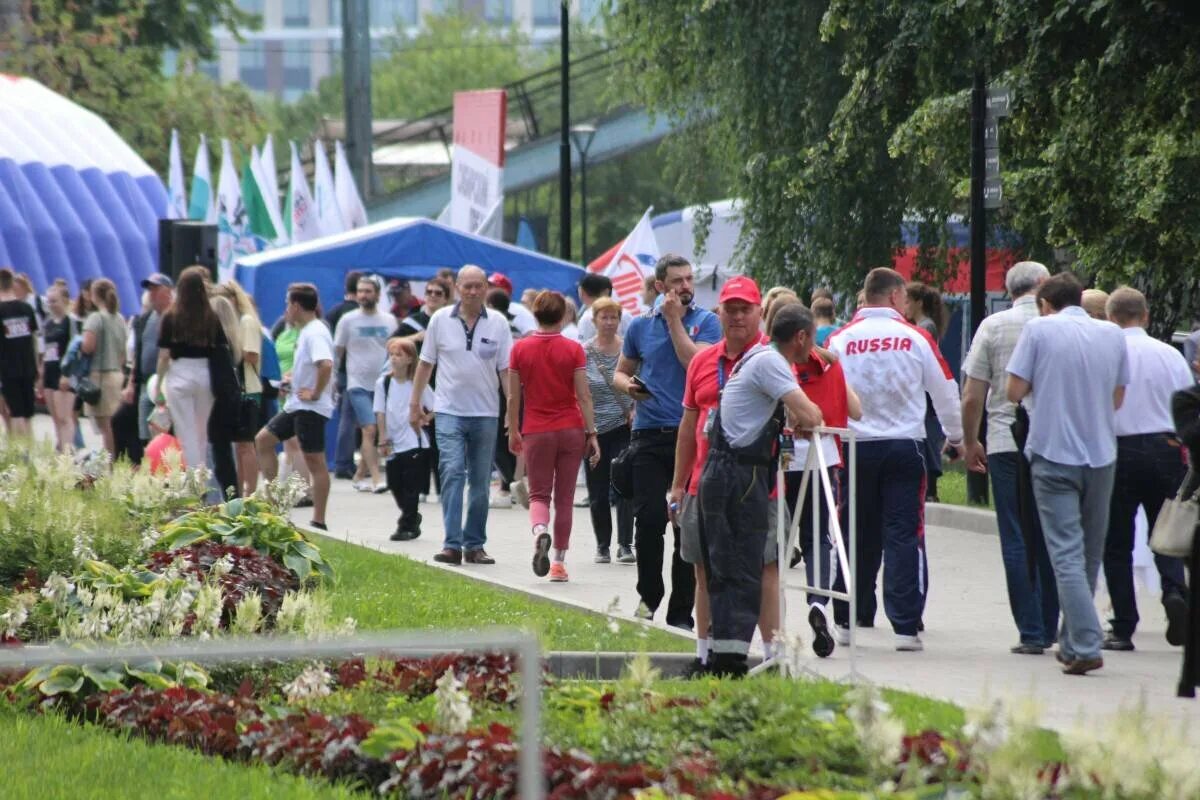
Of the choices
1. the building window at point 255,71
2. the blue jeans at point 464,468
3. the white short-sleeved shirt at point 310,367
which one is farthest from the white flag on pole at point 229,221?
the building window at point 255,71

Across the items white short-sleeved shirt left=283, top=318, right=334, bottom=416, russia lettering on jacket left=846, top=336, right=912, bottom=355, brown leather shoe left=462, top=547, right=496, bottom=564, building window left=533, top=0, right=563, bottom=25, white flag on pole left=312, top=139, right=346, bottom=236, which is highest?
building window left=533, top=0, right=563, bottom=25

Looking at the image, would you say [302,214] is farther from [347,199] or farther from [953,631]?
[953,631]

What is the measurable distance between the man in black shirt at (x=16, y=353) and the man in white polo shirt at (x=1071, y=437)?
15404mm

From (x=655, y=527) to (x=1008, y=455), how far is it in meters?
1.84

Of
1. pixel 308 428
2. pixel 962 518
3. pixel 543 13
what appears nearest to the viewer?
pixel 308 428

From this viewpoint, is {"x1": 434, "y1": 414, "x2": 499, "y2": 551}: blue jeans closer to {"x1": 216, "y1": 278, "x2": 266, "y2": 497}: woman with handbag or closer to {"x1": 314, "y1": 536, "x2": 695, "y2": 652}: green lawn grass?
{"x1": 314, "y1": 536, "x2": 695, "y2": 652}: green lawn grass

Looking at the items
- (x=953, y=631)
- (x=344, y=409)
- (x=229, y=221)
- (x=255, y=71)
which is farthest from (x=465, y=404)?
(x=255, y=71)

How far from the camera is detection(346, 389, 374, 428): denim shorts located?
19.3m

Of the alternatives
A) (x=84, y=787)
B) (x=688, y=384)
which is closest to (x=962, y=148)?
(x=688, y=384)

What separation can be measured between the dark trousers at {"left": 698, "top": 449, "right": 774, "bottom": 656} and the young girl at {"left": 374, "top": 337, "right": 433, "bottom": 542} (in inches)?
267

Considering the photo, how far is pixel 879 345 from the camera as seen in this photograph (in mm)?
10898

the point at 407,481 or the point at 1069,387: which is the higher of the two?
the point at 1069,387

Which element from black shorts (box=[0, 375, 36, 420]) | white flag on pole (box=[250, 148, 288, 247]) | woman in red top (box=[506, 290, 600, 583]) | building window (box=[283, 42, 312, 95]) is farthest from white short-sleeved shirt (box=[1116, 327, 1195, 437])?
building window (box=[283, 42, 312, 95])

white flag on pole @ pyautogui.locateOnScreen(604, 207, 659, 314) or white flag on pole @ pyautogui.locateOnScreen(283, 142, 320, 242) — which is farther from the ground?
white flag on pole @ pyautogui.locateOnScreen(283, 142, 320, 242)
